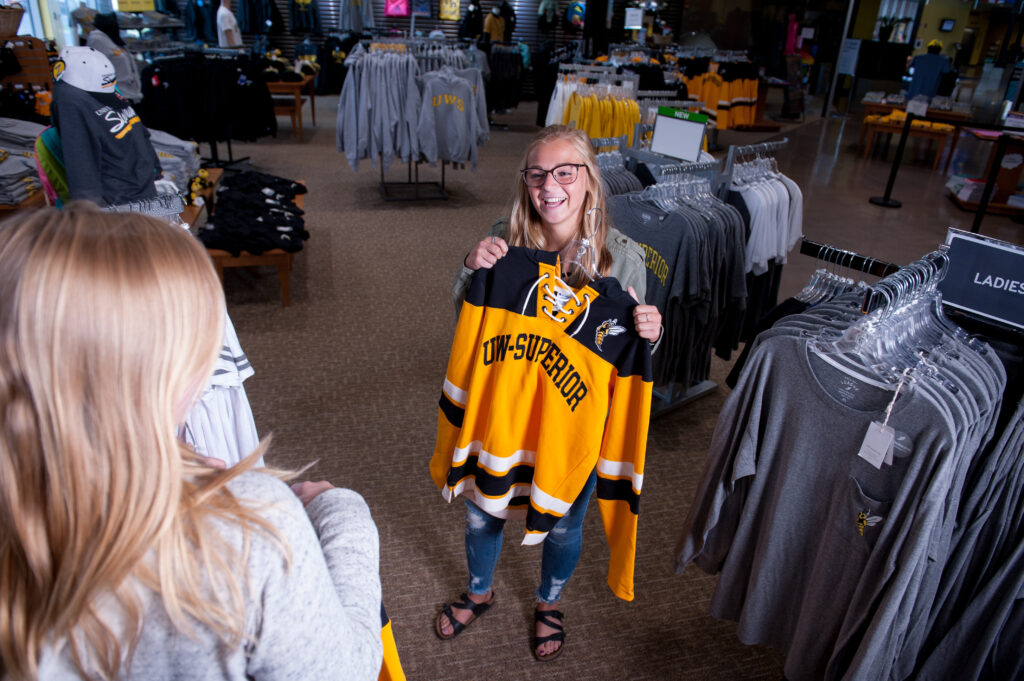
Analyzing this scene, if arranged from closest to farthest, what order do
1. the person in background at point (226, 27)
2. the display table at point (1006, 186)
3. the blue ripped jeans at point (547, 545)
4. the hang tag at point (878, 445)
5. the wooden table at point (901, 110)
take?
1. the hang tag at point (878, 445)
2. the blue ripped jeans at point (547, 545)
3. the display table at point (1006, 186)
4. the wooden table at point (901, 110)
5. the person in background at point (226, 27)

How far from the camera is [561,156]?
1.69 meters

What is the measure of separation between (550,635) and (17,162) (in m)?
3.97

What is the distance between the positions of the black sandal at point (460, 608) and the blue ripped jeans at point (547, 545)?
71mm

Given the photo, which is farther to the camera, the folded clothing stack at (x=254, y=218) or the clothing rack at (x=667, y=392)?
the folded clothing stack at (x=254, y=218)

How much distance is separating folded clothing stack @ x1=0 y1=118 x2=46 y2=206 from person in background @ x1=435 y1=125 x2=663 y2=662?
322cm

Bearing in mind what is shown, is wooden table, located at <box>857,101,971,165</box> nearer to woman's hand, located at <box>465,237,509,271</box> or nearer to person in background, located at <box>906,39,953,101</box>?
person in background, located at <box>906,39,953,101</box>

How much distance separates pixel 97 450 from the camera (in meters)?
0.63

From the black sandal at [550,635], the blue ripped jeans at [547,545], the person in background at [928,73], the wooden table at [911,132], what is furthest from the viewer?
the person in background at [928,73]

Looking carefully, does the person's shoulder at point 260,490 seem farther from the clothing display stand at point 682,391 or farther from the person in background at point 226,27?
the person in background at point 226,27

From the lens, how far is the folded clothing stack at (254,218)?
13.3 ft

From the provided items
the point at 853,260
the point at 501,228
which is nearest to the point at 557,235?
the point at 501,228

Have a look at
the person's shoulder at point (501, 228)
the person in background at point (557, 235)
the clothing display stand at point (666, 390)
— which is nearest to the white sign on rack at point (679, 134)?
the clothing display stand at point (666, 390)

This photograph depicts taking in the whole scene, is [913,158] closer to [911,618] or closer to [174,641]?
[911,618]

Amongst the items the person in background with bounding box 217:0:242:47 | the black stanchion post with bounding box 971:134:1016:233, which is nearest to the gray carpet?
the black stanchion post with bounding box 971:134:1016:233
